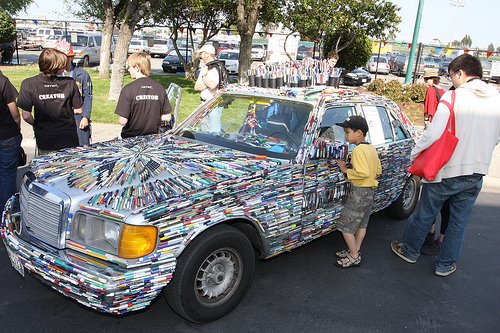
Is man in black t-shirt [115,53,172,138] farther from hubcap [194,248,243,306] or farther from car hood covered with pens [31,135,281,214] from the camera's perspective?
hubcap [194,248,243,306]

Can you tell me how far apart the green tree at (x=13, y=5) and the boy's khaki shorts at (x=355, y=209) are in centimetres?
3685

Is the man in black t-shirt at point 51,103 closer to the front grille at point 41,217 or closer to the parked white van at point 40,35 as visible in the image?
the front grille at point 41,217

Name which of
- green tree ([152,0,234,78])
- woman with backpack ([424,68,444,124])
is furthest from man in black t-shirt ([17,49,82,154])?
green tree ([152,0,234,78])

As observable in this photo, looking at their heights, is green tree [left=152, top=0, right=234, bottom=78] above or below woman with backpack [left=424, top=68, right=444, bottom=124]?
above

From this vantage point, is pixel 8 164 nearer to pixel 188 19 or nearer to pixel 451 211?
pixel 451 211

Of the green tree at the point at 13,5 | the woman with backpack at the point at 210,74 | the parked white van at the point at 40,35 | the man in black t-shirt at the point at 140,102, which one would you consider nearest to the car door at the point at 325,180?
the man in black t-shirt at the point at 140,102

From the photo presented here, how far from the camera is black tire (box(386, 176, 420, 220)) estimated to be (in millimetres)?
5492

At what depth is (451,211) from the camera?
416 cm

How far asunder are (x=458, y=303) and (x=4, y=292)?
3877 mm

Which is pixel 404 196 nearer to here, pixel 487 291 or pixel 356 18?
pixel 487 291

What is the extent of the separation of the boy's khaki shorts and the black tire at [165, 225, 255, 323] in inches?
45.7

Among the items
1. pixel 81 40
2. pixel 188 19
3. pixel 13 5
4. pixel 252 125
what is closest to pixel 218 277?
pixel 252 125

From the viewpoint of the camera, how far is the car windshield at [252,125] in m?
3.78

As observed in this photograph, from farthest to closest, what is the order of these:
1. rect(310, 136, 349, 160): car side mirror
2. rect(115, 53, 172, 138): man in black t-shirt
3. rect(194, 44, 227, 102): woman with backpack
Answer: rect(194, 44, 227, 102): woman with backpack < rect(115, 53, 172, 138): man in black t-shirt < rect(310, 136, 349, 160): car side mirror
